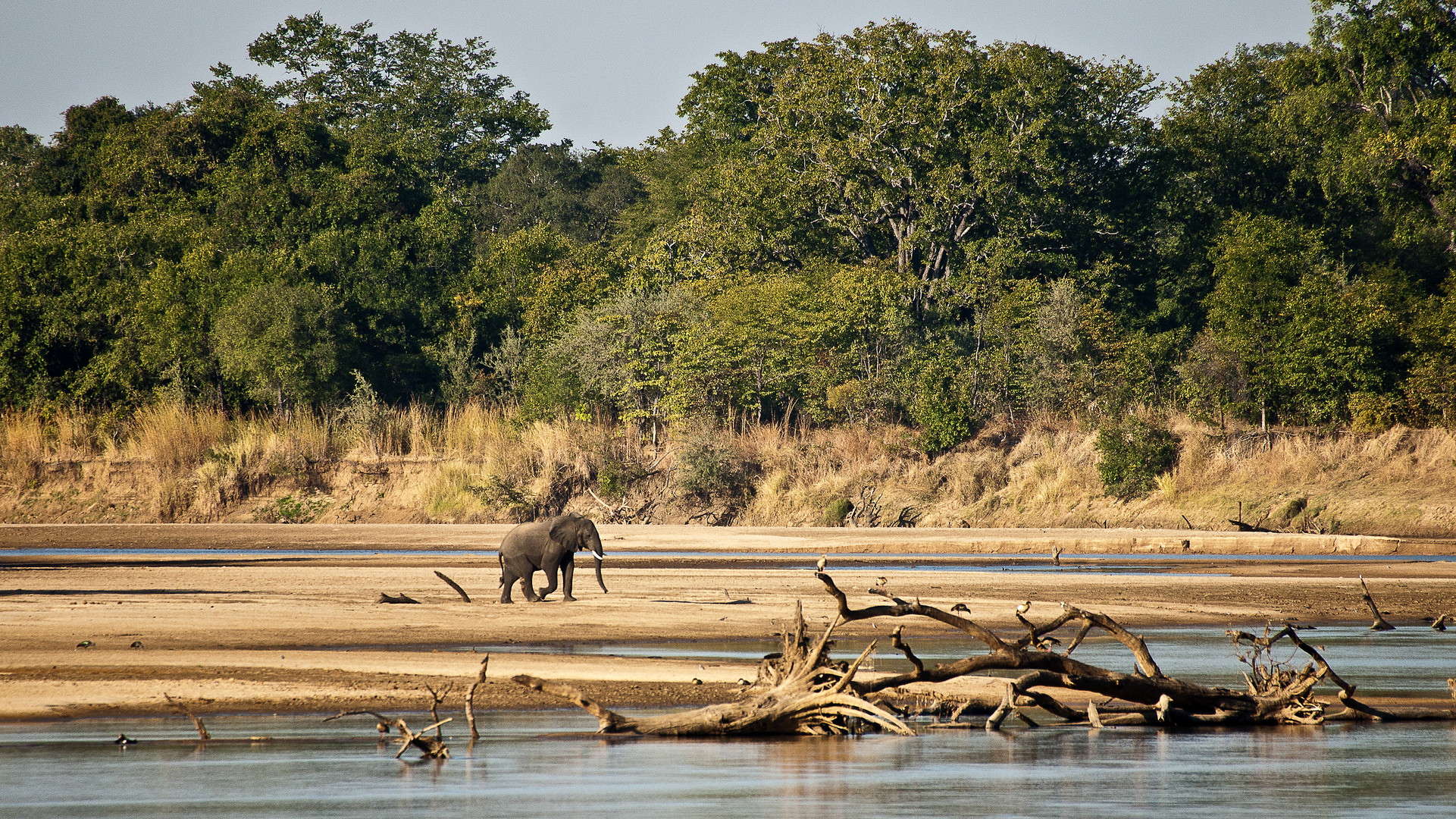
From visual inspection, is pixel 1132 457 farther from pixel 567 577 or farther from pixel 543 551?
pixel 543 551

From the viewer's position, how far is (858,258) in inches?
2099

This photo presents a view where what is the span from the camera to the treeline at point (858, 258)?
141 feet

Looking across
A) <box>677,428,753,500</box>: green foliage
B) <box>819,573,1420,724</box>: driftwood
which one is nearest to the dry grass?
<box>677,428,753,500</box>: green foliage

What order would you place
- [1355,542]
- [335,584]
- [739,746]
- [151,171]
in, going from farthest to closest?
[151,171], [1355,542], [335,584], [739,746]

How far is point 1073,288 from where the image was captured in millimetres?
45625

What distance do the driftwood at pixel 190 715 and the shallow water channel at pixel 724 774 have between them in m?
0.12

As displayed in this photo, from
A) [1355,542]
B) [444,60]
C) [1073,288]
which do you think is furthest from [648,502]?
[444,60]

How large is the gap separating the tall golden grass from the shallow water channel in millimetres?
28067

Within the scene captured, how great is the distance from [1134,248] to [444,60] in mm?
43916

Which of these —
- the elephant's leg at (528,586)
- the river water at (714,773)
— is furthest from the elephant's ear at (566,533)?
the river water at (714,773)

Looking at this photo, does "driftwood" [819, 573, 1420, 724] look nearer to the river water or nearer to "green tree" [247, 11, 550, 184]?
the river water

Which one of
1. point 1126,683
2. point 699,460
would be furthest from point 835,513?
point 1126,683

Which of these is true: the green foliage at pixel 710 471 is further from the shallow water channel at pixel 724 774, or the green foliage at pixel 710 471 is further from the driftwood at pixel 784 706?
the driftwood at pixel 784 706

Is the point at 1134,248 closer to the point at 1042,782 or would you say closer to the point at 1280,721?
the point at 1280,721
